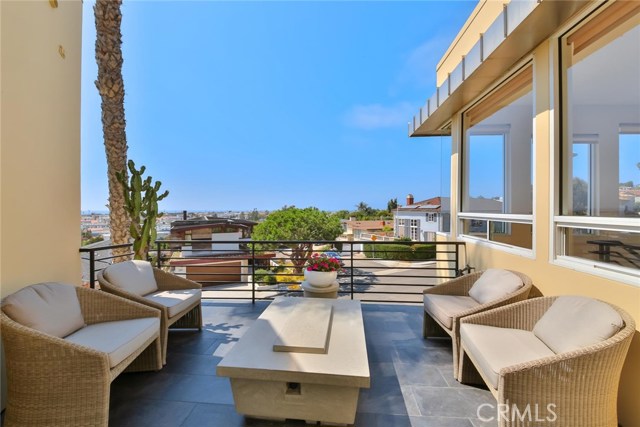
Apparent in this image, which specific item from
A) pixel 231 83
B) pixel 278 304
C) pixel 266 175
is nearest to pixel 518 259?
pixel 278 304

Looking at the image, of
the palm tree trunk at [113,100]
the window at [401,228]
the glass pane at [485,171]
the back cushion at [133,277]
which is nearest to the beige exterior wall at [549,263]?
the glass pane at [485,171]

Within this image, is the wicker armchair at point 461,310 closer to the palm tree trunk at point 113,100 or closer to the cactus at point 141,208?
the cactus at point 141,208

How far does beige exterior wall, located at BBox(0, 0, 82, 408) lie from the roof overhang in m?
3.84

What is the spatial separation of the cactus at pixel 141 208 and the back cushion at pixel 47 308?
1.67 meters

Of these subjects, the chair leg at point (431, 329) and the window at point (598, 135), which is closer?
the window at point (598, 135)

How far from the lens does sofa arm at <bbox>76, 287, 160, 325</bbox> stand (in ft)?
7.77

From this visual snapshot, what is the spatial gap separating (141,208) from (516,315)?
14.5 feet

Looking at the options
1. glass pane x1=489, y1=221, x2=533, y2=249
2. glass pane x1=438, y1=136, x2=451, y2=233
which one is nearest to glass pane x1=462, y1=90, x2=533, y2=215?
glass pane x1=489, y1=221, x2=533, y2=249

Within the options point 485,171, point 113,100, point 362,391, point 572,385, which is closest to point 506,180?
point 485,171

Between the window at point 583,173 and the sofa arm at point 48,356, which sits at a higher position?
the window at point 583,173

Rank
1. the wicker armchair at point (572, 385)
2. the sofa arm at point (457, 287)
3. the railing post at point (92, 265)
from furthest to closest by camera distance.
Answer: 1. the railing post at point (92, 265)
2. the sofa arm at point (457, 287)
3. the wicker armchair at point (572, 385)

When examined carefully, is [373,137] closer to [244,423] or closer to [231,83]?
[231,83]

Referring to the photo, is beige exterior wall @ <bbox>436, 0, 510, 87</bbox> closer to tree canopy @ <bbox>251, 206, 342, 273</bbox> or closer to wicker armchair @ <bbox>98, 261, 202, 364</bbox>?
wicker armchair @ <bbox>98, 261, 202, 364</bbox>

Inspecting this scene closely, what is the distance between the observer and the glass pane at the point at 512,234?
2916 millimetres
